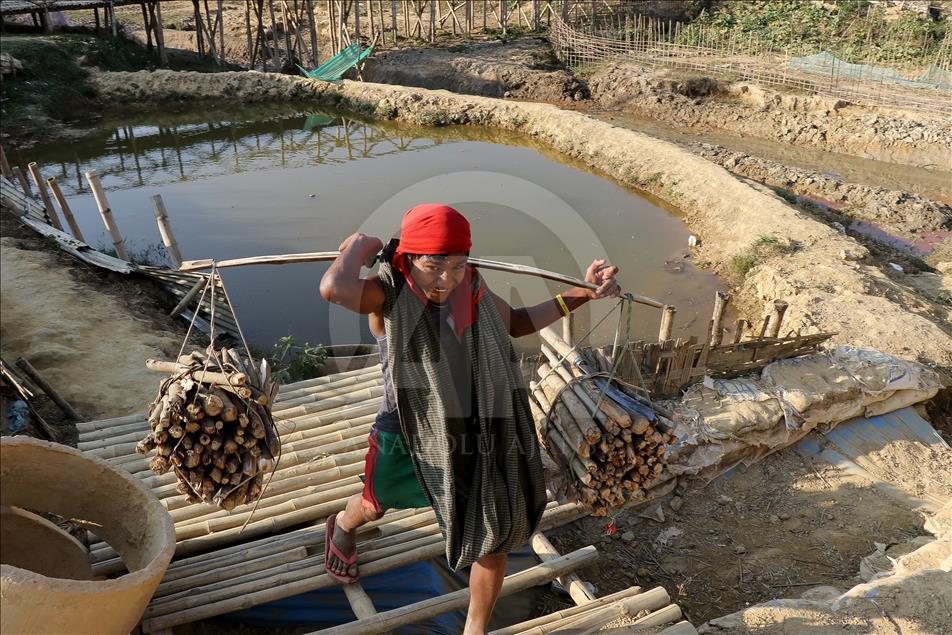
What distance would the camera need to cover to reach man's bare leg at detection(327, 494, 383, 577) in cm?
239

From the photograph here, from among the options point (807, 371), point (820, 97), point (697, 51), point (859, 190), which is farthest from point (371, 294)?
point (697, 51)

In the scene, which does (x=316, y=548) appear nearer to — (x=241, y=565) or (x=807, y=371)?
(x=241, y=565)

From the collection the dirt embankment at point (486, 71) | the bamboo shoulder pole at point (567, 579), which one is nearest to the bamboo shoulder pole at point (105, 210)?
the bamboo shoulder pole at point (567, 579)

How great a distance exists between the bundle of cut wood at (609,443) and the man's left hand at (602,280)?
38 cm

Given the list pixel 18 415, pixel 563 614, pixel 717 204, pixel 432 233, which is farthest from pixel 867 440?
pixel 18 415

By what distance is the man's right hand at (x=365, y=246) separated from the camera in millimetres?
1930

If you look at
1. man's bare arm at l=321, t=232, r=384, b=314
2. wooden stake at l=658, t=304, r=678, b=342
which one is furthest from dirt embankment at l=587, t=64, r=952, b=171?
man's bare arm at l=321, t=232, r=384, b=314

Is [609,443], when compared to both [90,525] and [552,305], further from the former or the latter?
[90,525]

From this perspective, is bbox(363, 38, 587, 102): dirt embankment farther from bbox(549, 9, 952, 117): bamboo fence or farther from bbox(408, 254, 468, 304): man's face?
bbox(408, 254, 468, 304): man's face

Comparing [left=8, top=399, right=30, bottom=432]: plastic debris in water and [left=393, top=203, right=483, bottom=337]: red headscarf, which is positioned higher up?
[left=393, top=203, right=483, bottom=337]: red headscarf

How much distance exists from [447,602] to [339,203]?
685cm

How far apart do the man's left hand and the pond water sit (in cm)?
355

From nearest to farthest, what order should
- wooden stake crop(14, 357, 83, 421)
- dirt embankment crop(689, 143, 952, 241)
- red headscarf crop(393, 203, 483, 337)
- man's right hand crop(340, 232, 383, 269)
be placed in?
1. red headscarf crop(393, 203, 483, 337)
2. man's right hand crop(340, 232, 383, 269)
3. wooden stake crop(14, 357, 83, 421)
4. dirt embankment crop(689, 143, 952, 241)

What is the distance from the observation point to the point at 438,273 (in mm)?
1839
